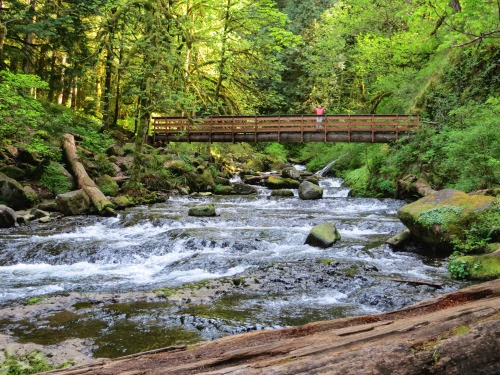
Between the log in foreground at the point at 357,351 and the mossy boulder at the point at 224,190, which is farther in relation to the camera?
the mossy boulder at the point at 224,190

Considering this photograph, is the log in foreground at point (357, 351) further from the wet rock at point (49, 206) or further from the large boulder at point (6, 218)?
the wet rock at point (49, 206)

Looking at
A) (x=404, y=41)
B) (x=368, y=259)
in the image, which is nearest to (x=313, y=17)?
(x=404, y=41)

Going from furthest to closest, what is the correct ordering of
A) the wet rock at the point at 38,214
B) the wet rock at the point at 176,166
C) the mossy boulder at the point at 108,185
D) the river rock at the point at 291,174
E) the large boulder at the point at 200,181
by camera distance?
the river rock at the point at 291,174
the large boulder at the point at 200,181
the wet rock at the point at 176,166
the mossy boulder at the point at 108,185
the wet rock at the point at 38,214

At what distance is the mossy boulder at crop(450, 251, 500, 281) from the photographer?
21.3ft

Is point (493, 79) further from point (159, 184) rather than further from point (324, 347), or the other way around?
point (324, 347)

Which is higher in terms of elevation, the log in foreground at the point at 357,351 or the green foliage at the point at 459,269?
the log in foreground at the point at 357,351

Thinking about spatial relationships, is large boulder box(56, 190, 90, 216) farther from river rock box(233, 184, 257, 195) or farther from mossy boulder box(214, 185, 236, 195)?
river rock box(233, 184, 257, 195)

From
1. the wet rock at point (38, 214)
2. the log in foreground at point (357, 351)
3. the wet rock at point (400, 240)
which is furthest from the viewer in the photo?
the wet rock at point (38, 214)

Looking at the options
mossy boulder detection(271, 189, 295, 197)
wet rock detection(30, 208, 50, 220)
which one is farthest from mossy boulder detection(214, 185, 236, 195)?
wet rock detection(30, 208, 50, 220)

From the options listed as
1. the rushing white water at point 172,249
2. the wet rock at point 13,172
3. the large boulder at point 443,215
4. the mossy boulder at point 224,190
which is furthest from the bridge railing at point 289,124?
the large boulder at point 443,215

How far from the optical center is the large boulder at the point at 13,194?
1227 cm

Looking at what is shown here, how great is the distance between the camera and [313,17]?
36.0 m

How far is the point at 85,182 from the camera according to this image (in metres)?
14.7

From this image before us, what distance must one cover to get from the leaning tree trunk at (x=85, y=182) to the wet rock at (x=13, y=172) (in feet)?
6.32
